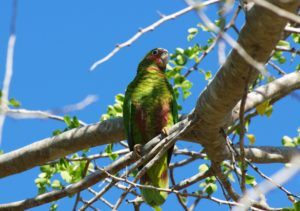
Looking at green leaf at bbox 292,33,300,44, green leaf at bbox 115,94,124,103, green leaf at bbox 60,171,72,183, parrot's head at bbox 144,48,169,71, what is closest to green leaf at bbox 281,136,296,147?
green leaf at bbox 292,33,300,44

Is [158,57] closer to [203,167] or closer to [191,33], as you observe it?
[191,33]

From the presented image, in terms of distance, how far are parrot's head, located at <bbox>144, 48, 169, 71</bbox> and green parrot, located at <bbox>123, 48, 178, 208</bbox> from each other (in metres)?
0.32

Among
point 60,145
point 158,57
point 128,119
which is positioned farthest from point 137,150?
point 158,57

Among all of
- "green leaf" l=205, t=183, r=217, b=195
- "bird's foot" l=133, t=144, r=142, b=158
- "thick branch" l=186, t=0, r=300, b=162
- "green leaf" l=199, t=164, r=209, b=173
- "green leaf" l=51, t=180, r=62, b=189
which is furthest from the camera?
"green leaf" l=51, t=180, r=62, b=189

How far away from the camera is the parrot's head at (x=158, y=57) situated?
537cm

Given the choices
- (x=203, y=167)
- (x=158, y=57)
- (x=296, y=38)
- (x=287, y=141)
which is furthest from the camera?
(x=287, y=141)

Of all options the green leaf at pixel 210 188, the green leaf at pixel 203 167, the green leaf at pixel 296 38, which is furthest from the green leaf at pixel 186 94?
the green leaf at pixel 296 38

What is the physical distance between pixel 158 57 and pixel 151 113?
3.15 feet

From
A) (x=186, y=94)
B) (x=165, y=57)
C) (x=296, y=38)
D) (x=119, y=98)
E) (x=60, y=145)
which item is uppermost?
(x=165, y=57)

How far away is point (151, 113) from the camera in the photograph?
15.2 ft

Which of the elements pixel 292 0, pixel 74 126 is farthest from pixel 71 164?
pixel 292 0

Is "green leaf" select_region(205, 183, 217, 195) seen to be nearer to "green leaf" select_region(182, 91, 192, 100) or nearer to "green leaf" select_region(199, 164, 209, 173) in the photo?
"green leaf" select_region(199, 164, 209, 173)

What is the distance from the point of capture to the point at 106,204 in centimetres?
503

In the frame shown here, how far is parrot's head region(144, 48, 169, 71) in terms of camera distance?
5.37 m
